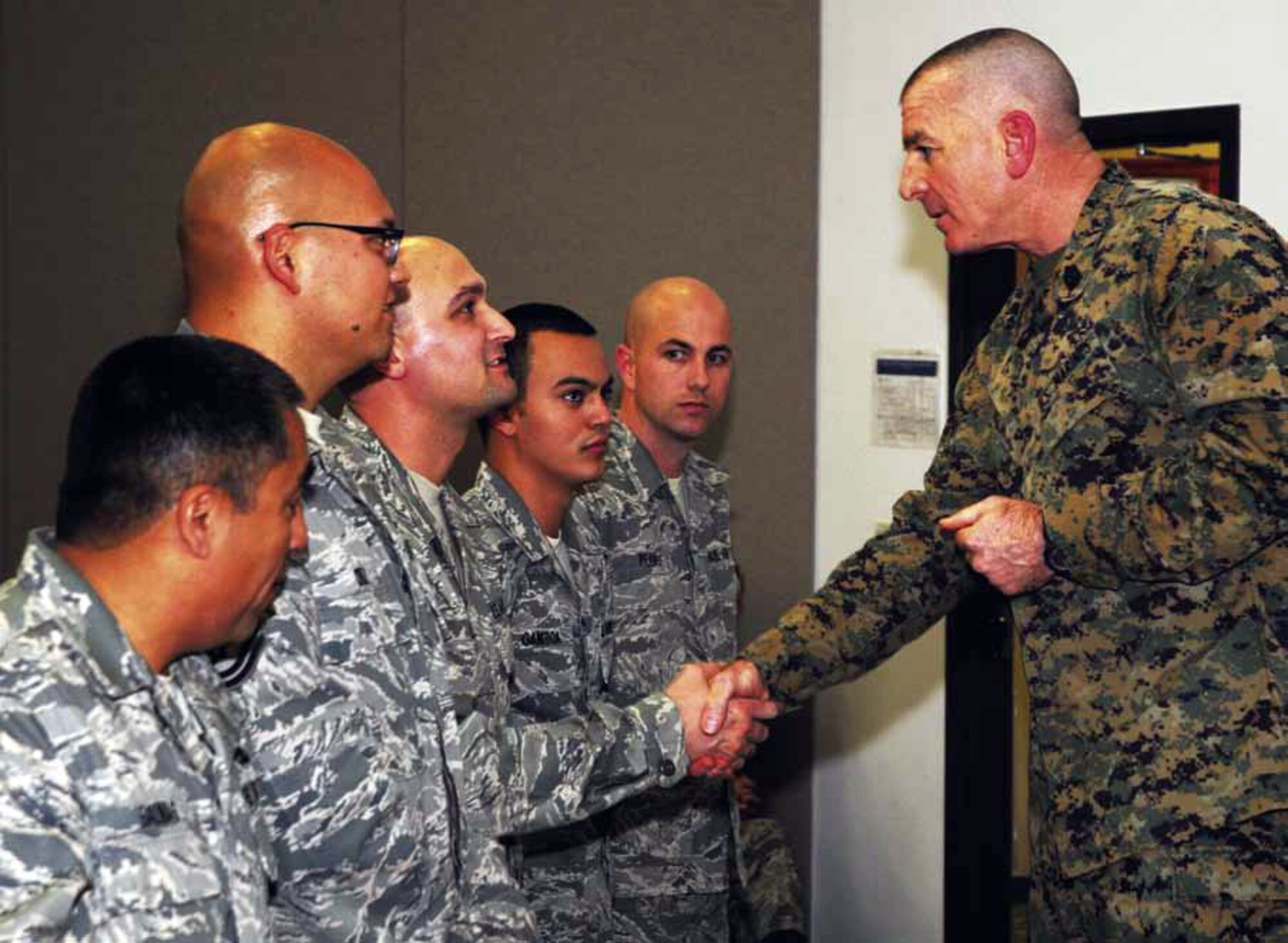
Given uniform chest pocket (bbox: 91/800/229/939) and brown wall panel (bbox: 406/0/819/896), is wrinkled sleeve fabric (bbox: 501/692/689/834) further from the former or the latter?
brown wall panel (bbox: 406/0/819/896)

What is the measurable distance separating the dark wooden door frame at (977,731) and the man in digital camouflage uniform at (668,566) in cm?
67

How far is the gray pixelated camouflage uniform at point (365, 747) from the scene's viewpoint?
1786 mm

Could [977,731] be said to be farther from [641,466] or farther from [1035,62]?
[1035,62]

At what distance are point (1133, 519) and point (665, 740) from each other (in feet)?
2.93

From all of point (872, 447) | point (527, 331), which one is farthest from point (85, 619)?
point (872, 447)

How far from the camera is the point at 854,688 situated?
4.26 metres

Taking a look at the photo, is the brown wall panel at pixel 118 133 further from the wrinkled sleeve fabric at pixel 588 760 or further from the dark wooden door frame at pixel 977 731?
the wrinkled sleeve fabric at pixel 588 760

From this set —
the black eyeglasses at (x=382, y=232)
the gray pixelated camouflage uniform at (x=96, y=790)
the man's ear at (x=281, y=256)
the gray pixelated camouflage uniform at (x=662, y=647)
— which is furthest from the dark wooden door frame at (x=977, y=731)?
the gray pixelated camouflage uniform at (x=96, y=790)

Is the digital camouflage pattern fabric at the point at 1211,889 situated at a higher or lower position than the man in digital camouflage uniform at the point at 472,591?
lower

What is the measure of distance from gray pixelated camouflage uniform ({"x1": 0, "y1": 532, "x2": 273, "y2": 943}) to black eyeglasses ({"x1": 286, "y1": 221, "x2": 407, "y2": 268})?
0.67m

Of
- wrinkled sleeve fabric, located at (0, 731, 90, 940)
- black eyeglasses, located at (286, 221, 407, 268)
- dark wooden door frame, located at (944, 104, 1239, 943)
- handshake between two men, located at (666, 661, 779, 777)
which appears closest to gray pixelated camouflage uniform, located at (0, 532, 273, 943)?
wrinkled sleeve fabric, located at (0, 731, 90, 940)

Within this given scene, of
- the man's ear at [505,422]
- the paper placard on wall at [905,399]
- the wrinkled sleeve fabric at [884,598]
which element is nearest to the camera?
the wrinkled sleeve fabric at [884,598]

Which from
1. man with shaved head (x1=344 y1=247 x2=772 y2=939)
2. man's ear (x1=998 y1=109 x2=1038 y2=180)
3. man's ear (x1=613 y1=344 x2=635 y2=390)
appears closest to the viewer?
man with shaved head (x1=344 y1=247 x2=772 y2=939)

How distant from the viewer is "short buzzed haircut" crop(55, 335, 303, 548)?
1.48 metres
